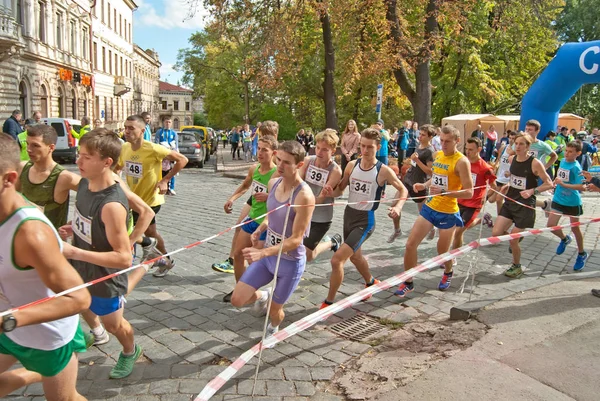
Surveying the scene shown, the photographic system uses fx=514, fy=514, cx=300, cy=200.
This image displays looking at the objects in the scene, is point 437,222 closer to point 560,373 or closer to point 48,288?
point 560,373

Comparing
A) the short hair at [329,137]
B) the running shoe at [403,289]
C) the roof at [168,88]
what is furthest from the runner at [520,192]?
the roof at [168,88]

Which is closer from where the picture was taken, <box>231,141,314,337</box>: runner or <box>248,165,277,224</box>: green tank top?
<box>231,141,314,337</box>: runner

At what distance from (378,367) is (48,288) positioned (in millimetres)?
2593

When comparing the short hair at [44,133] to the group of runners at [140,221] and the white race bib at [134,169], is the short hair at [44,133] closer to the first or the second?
the group of runners at [140,221]

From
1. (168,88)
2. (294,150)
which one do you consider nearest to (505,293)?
(294,150)

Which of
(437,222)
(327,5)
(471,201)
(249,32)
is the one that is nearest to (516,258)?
(471,201)

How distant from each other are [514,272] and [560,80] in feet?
29.1

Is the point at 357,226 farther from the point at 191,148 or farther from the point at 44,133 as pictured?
the point at 191,148

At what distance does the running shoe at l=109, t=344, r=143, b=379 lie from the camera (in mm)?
3656

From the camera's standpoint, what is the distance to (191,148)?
70.1ft

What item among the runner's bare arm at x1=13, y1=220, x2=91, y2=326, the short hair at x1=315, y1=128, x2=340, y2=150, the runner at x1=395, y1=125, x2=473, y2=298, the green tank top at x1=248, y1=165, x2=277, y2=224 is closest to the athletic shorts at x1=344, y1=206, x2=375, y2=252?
the runner at x1=395, y1=125, x2=473, y2=298

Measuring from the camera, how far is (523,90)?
1400 inches

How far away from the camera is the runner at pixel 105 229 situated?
3088mm

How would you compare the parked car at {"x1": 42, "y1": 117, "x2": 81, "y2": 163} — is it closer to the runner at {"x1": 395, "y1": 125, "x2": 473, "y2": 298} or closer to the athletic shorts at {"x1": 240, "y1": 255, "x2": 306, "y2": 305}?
the runner at {"x1": 395, "y1": 125, "x2": 473, "y2": 298}
